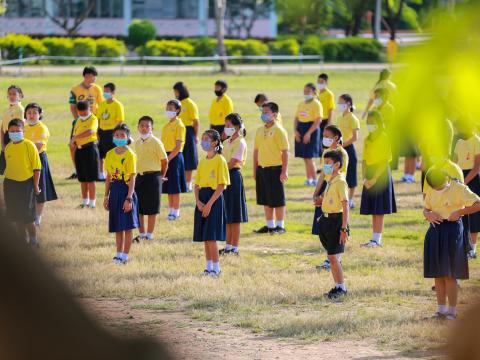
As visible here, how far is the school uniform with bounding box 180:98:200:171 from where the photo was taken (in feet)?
54.9

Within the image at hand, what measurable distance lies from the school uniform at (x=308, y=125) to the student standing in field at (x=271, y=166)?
12.4 ft

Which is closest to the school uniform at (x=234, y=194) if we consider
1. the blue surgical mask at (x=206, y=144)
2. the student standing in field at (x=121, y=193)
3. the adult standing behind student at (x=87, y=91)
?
the student standing in field at (x=121, y=193)

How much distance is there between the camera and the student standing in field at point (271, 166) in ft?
44.5

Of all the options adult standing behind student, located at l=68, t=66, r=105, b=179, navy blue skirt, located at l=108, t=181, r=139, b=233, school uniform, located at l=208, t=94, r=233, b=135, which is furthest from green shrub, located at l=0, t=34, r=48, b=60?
navy blue skirt, located at l=108, t=181, r=139, b=233

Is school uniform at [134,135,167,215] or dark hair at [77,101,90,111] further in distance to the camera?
dark hair at [77,101,90,111]

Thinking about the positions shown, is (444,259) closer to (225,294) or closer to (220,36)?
(225,294)

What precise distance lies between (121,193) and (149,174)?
1.11m

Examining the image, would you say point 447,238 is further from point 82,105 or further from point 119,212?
point 82,105

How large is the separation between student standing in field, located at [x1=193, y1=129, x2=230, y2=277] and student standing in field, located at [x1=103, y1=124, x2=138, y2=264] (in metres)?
0.96

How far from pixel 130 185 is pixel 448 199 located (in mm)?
4114

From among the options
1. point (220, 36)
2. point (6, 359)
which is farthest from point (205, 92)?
point (6, 359)

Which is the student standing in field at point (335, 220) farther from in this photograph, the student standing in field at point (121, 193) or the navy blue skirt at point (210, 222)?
the student standing in field at point (121, 193)

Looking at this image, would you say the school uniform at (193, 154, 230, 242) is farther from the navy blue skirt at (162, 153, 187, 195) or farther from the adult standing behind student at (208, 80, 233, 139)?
the adult standing behind student at (208, 80, 233, 139)

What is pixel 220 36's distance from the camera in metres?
45.2
